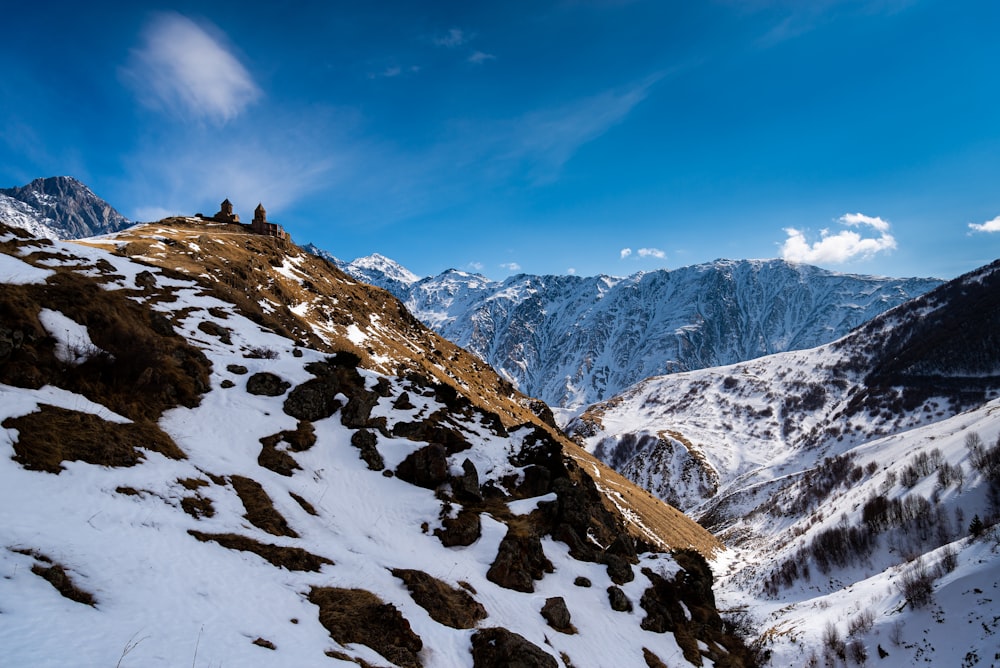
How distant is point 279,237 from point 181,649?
15195 cm

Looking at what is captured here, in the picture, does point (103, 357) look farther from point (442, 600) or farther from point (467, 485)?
point (467, 485)

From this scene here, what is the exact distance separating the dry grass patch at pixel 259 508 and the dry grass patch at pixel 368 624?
4745 mm

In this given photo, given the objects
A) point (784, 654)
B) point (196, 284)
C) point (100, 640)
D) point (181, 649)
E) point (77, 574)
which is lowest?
point (784, 654)

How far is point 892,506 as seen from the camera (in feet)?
266

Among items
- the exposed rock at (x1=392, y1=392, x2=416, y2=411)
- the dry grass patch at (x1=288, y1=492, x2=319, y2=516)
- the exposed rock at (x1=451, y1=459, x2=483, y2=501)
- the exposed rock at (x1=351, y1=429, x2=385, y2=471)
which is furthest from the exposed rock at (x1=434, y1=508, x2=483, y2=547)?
the exposed rock at (x1=392, y1=392, x2=416, y2=411)

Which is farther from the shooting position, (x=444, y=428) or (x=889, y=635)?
(x=444, y=428)

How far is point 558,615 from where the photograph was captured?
74.8ft

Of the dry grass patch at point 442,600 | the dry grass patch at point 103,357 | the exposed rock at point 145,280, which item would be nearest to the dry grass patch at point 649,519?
the dry grass patch at point 442,600

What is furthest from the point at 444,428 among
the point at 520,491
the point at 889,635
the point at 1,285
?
the point at 889,635

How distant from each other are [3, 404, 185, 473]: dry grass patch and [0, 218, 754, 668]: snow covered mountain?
86 millimetres

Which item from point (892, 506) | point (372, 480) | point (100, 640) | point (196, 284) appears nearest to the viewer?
point (100, 640)

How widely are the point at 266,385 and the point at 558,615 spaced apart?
2432 cm

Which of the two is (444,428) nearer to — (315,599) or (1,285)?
(315,599)

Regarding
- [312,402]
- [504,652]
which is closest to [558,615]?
[504,652]
